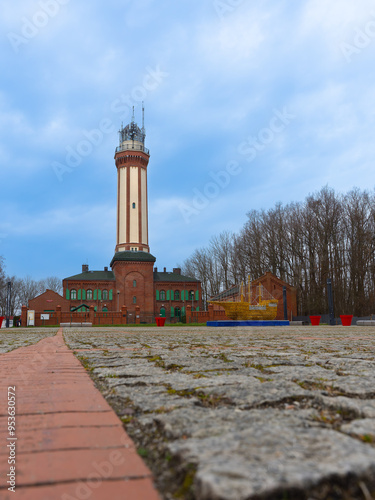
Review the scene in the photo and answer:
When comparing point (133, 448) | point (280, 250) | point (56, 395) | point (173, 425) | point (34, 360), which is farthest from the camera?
point (280, 250)

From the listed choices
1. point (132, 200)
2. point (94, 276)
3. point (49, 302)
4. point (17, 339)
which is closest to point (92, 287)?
point (94, 276)

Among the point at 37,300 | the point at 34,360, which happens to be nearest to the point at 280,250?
the point at 37,300

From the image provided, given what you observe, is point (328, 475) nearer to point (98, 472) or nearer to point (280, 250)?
point (98, 472)

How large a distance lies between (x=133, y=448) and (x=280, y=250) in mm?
45934

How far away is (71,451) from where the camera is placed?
4.21 ft

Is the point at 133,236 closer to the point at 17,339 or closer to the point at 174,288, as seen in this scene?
the point at 174,288

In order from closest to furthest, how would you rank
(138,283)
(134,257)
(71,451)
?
(71,451), (134,257), (138,283)

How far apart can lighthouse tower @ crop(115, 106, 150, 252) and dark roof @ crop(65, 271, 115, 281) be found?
161 inches

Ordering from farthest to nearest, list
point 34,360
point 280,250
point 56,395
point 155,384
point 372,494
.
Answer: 1. point 280,250
2. point 34,360
3. point 155,384
4. point 56,395
5. point 372,494

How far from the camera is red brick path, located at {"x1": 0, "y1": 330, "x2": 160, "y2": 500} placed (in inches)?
40.1

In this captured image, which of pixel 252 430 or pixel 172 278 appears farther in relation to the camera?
pixel 172 278

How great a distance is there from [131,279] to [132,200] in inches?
432

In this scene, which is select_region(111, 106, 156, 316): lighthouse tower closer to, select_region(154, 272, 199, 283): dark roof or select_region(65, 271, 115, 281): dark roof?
select_region(65, 271, 115, 281): dark roof

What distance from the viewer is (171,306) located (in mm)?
58625
